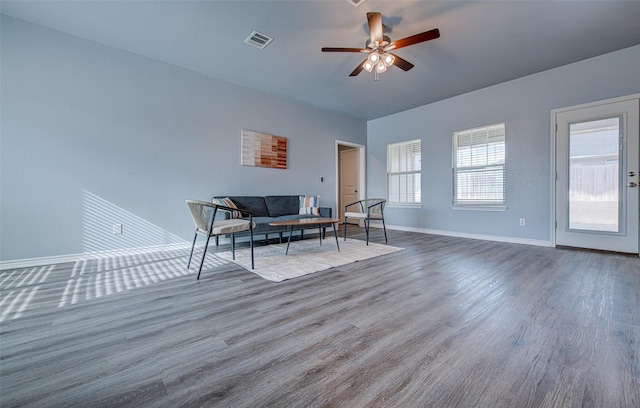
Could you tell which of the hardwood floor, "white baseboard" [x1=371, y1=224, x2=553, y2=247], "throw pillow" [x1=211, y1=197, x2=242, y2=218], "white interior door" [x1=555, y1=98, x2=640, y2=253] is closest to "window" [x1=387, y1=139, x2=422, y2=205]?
"white baseboard" [x1=371, y1=224, x2=553, y2=247]

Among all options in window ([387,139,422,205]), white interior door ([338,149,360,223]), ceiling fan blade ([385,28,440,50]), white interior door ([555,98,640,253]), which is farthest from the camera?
white interior door ([338,149,360,223])

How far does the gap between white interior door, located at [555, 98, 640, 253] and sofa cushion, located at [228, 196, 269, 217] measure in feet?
14.7

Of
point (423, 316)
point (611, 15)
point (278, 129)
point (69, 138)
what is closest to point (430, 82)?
point (611, 15)

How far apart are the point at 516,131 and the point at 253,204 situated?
4.44m

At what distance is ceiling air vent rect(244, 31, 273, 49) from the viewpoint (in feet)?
9.37

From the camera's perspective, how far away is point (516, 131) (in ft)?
13.0

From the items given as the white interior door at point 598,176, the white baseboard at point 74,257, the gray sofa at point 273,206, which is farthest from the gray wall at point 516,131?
the white baseboard at point 74,257

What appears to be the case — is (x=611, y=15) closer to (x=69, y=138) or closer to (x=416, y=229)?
(x=416, y=229)

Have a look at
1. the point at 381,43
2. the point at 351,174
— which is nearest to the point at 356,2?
the point at 381,43

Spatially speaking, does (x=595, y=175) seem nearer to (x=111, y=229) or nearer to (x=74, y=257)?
(x=111, y=229)

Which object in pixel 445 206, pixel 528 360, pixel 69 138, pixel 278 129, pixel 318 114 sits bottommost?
pixel 528 360

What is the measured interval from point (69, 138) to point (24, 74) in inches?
28.0

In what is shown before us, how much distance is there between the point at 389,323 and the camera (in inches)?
58.3

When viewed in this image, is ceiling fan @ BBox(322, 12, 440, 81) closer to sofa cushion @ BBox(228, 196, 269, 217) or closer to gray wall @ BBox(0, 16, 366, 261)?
gray wall @ BBox(0, 16, 366, 261)
